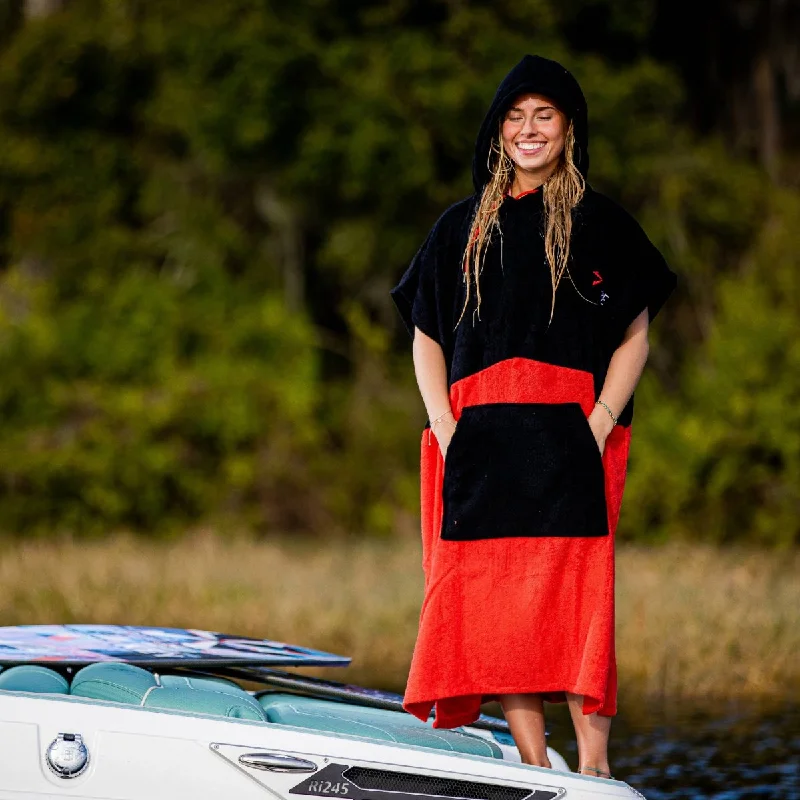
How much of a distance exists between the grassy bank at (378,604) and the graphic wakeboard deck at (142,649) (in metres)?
3.63

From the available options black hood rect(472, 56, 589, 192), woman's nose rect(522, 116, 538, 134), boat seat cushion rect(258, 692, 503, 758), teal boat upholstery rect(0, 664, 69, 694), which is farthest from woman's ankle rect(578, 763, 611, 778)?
woman's nose rect(522, 116, 538, 134)

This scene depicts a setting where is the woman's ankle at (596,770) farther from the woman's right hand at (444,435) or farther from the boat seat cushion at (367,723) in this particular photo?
the woman's right hand at (444,435)

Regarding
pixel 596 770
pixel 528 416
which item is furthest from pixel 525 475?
pixel 596 770

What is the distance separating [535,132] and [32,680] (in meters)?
2.03

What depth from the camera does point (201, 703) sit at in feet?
15.0

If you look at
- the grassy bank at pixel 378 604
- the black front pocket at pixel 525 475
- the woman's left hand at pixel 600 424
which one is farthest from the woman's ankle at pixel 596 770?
the grassy bank at pixel 378 604

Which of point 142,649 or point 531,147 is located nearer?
point 531,147

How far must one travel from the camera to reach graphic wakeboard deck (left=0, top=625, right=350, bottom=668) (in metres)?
4.89

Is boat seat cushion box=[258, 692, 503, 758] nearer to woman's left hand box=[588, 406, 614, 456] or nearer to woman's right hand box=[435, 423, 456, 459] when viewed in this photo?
woman's right hand box=[435, 423, 456, 459]

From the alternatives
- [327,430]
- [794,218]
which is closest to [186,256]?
[327,430]

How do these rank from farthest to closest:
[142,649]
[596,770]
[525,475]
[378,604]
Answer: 1. [378,604]
2. [142,649]
3. [596,770]
4. [525,475]

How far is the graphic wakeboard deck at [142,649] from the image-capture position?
16.0ft

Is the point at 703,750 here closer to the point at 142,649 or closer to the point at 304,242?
the point at 142,649

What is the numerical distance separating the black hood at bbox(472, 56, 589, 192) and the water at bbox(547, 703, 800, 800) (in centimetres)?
261
